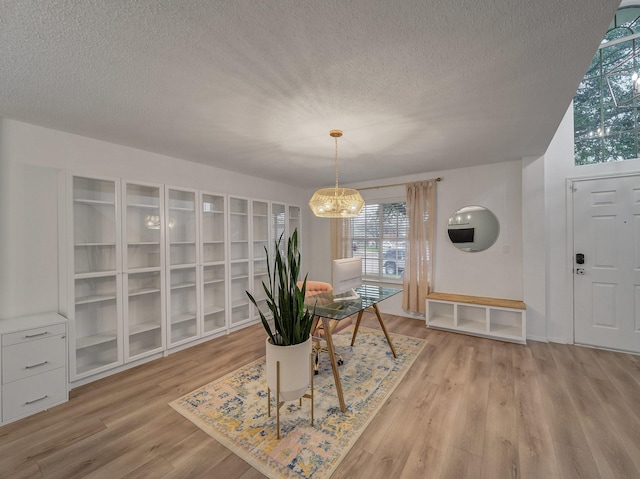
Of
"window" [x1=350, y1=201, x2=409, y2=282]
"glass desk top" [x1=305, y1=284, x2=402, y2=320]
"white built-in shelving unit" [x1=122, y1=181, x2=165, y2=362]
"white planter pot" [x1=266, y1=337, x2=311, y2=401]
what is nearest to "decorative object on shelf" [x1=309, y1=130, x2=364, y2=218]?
"glass desk top" [x1=305, y1=284, x2=402, y2=320]

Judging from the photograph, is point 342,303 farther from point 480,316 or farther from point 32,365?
point 32,365

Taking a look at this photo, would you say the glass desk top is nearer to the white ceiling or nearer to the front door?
the white ceiling

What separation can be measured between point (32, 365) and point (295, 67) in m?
2.98

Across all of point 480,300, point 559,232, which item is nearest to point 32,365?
point 480,300

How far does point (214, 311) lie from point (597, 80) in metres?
5.70

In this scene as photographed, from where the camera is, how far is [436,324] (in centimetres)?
377

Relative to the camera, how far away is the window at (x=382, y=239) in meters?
4.45

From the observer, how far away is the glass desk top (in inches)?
89.0

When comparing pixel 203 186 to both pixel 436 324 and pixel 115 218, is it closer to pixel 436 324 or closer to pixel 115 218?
pixel 115 218

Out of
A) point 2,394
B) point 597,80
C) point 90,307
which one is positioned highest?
point 597,80

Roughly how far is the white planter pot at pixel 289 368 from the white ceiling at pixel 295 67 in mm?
1747

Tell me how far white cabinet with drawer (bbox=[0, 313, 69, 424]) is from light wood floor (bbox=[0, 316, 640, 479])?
0.38ft

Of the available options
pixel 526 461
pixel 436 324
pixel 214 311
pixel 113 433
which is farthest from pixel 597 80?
pixel 113 433

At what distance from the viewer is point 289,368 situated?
1689 mm
